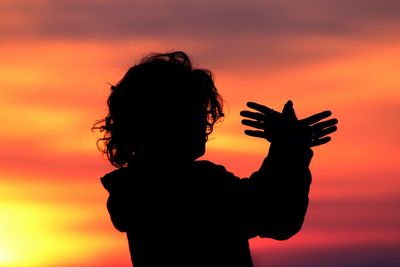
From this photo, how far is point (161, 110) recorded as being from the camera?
4.75 meters

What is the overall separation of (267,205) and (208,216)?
0.33 metres

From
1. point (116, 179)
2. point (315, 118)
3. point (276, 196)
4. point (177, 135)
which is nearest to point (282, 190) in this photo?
point (276, 196)

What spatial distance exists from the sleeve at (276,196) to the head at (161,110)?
0.35 m

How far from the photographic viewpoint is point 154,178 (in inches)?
182

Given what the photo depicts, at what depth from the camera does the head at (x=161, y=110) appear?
15.2ft

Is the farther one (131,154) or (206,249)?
(131,154)

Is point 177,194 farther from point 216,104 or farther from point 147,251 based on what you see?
point 216,104

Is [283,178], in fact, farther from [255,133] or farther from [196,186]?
[196,186]

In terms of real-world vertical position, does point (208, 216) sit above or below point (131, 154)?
below

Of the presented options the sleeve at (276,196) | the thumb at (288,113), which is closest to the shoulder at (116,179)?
the sleeve at (276,196)

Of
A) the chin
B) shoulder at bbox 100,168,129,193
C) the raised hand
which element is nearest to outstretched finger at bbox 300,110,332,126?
the raised hand

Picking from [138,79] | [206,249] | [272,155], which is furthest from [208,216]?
[138,79]

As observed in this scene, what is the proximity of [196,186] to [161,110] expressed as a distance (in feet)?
1.69

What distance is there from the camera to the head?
15.2 feet
